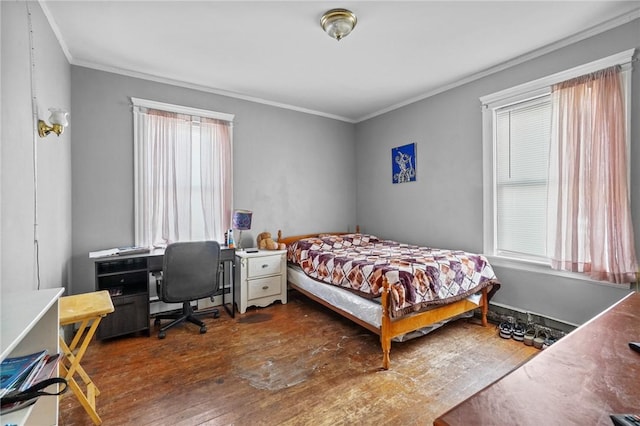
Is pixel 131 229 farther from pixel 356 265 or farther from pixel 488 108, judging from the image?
pixel 488 108

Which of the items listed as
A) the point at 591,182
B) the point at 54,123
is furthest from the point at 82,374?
the point at 591,182

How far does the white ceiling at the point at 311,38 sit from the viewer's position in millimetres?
2088

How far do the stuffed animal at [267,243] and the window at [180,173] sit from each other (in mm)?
473

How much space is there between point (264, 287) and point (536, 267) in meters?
2.87

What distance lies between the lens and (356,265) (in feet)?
8.64

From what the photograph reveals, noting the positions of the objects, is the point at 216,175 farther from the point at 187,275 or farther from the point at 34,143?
the point at 34,143

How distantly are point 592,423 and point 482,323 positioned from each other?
2628 millimetres

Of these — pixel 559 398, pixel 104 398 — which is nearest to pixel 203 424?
pixel 104 398

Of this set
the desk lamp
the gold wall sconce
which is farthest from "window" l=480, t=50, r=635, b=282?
the gold wall sconce

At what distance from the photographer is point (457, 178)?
339 cm

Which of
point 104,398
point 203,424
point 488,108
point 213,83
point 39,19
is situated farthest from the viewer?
point 213,83

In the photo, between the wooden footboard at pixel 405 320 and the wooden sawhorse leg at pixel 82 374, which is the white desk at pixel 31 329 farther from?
the wooden footboard at pixel 405 320

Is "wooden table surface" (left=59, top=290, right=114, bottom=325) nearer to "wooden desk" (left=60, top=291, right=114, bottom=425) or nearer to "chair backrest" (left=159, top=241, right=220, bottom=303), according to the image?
"wooden desk" (left=60, top=291, right=114, bottom=425)

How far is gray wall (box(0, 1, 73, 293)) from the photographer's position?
152 cm
